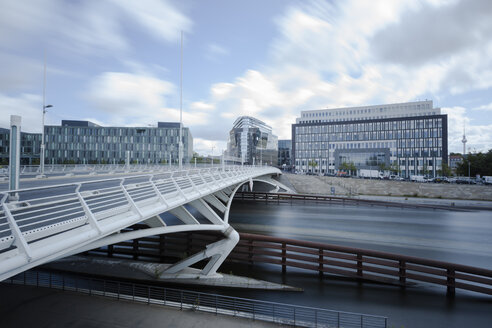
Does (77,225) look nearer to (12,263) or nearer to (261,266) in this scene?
(12,263)

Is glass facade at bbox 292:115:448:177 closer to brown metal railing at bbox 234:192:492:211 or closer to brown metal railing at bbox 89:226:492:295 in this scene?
brown metal railing at bbox 234:192:492:211

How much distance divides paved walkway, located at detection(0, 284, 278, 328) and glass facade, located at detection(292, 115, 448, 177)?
85693 millimetres

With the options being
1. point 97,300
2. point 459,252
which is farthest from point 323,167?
point 97,300

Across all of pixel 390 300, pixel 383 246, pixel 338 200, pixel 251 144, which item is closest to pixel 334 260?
pixel 390 300

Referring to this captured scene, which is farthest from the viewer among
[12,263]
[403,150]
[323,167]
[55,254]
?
[323,167]

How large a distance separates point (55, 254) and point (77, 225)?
1141 mm

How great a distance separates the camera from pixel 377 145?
91.0 m

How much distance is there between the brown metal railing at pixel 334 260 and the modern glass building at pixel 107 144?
68142 millimetres

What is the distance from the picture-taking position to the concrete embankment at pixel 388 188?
50.9 meters

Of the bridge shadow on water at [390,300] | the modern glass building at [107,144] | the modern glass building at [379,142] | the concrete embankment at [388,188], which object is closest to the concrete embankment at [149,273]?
the bridge shadow on water at [390,300]

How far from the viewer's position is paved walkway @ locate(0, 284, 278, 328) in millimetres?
8672

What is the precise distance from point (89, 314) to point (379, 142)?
9752cm

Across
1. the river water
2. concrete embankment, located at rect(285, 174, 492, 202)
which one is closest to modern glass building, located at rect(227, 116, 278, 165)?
concrete embankment, located at rect(285, 174, 492, 202)

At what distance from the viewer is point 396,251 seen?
66.8 ft
